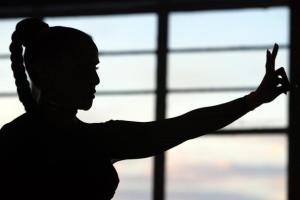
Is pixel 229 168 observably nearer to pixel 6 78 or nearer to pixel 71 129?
pixel 6 78

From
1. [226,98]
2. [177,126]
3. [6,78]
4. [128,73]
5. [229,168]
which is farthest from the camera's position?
[6,78]

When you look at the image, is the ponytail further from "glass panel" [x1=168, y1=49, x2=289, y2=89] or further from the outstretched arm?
"glass panel" [x1=168, y1=49, x2=289, y2=89]

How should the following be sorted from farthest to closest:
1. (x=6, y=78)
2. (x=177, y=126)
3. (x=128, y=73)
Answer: (x=6, y=78), (x=128, y=73), (x=177, y=126)

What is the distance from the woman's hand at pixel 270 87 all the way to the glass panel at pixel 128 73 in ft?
9.11

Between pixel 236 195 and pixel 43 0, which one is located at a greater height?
pixel 43 0

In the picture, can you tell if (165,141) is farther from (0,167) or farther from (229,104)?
(0,167)

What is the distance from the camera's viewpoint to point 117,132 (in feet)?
4.36

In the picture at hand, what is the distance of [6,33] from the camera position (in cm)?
438

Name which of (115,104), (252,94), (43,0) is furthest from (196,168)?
(252,94)

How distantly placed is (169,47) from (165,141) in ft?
9.36

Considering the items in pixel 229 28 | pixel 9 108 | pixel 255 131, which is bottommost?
pixel 255 131

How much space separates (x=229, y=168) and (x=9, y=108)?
1198mm

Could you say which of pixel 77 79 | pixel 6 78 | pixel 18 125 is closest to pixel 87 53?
pixel 77 79

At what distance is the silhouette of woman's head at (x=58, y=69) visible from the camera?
134cm
